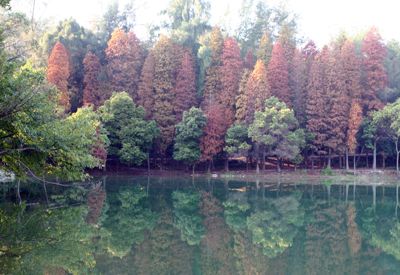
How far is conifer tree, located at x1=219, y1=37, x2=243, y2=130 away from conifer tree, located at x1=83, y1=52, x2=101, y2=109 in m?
13.5

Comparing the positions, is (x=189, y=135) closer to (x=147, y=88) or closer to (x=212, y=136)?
(x=212, y=136)

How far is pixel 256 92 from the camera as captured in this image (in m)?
33.2

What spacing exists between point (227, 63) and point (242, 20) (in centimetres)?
1408

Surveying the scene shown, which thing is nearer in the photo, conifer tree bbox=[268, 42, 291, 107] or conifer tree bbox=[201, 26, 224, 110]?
conifer tree bbox=[268, 42, 291, 107]

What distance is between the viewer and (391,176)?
30672 mm

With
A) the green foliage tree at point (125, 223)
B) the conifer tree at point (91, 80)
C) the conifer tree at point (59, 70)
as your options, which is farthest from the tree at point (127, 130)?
the green foliage tree at point (125, 223)

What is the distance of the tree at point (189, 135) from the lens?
31.4 m

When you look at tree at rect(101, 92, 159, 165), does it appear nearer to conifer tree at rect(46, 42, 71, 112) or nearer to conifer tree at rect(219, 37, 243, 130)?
conifer tree at rect(46, 42, 71, 112)

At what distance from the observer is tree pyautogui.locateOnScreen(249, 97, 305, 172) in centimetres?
3072

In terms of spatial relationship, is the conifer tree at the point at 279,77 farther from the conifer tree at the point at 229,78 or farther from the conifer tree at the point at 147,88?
the conifer tree at the point at 147,88

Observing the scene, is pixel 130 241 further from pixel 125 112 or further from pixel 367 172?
pixel 367 172

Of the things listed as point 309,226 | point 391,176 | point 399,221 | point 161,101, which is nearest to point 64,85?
point 161,101

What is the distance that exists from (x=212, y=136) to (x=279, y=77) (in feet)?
32.4

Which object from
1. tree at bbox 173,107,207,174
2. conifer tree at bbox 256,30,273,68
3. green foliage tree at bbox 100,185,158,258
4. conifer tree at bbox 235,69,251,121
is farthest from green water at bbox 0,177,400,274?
conifer tree at bbox 256,30,273,68
